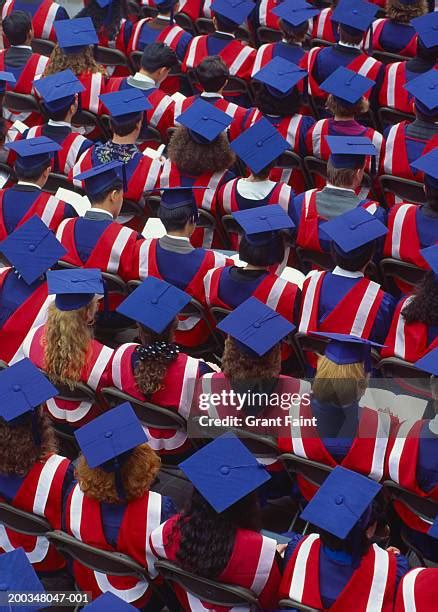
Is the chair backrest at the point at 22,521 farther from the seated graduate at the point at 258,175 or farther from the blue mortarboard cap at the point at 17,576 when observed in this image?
the seated graduate at the point at 258,175

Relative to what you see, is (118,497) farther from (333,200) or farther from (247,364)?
(333,200)

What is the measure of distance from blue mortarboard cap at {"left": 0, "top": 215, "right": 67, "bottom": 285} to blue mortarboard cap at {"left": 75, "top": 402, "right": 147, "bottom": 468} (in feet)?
4.29

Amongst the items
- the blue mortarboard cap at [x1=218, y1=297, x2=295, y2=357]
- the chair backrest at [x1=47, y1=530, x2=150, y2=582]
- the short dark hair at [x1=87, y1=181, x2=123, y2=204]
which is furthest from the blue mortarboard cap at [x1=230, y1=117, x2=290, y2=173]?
the chair backrest at [x1=47, y1=530, x2=150, y2=582]

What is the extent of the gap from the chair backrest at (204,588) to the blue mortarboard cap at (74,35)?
473 cm

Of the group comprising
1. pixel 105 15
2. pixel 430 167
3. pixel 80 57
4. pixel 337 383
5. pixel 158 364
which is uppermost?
pixel 430 167

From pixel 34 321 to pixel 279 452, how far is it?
1510mm

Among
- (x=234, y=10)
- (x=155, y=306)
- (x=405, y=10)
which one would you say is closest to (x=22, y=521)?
(x=155, y=306)

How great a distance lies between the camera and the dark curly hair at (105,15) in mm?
8344

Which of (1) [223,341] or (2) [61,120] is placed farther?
(2) [61,120]

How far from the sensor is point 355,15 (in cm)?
675

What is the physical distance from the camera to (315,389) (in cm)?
370

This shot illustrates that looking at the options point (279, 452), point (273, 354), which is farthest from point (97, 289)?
point (279, 452)

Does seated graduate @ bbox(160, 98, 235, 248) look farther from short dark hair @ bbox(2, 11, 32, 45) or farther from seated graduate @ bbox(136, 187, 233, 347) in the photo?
short dark hair @ bbox(2, 11, 32, 45)

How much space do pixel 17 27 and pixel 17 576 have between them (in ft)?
17.2
